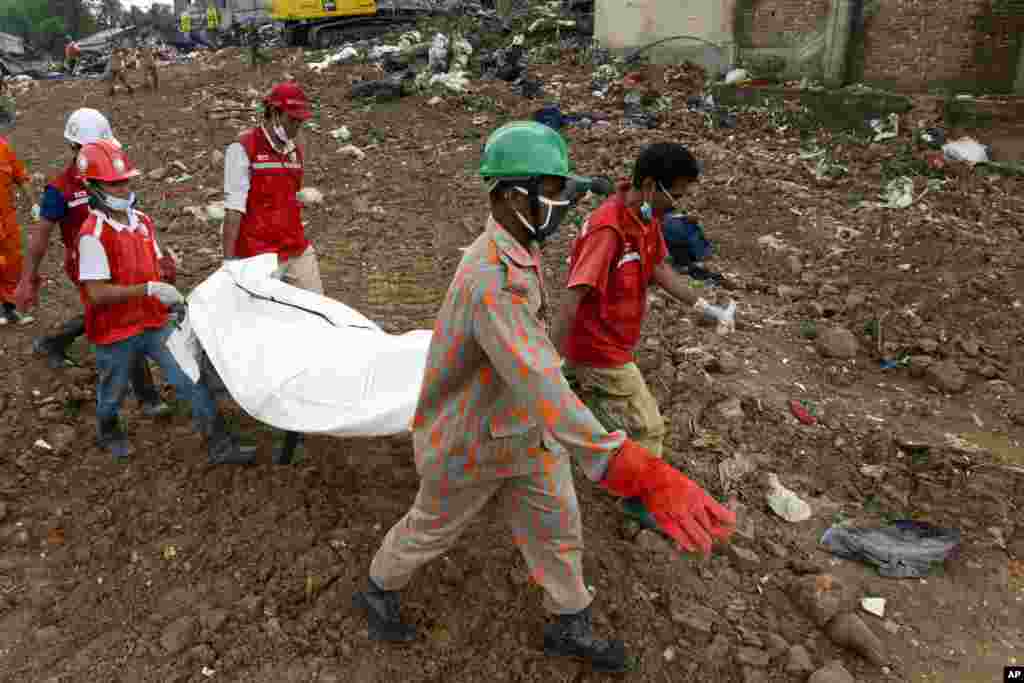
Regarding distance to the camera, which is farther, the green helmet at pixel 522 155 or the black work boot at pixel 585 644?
the black work boot at pixel 585 644

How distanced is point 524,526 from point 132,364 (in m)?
2.02

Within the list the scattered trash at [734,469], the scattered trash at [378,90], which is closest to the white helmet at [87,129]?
the scattered trash at [734,469]

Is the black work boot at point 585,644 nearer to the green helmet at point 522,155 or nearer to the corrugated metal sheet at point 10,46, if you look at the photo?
the green helmet at point 522,155

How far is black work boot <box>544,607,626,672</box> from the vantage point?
88.7 inches

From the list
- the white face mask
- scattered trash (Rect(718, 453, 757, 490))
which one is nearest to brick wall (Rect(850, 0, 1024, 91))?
scattered trash (Rect(718, 453, 757, 490))

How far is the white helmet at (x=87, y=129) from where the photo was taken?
3291mm

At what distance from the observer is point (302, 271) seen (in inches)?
146

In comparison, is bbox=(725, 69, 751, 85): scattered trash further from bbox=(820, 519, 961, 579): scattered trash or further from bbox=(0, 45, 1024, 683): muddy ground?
bbox=(820, 519, 961, 579): scattered trash

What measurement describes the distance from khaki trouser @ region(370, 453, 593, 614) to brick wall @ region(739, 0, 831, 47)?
949 centimetres

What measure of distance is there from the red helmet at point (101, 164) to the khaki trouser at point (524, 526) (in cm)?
181

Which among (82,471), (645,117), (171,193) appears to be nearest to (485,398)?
(82,471)

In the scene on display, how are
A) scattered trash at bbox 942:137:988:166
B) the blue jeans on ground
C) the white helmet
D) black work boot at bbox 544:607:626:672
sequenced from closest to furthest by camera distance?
black work boot at bbox 544:607:626:672 < the blue jeans on ground < the white helmet < scattered trash at bbox 942:137:988:166

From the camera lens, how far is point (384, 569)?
7.35ft

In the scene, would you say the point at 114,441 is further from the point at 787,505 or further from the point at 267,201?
the point at 787,505
